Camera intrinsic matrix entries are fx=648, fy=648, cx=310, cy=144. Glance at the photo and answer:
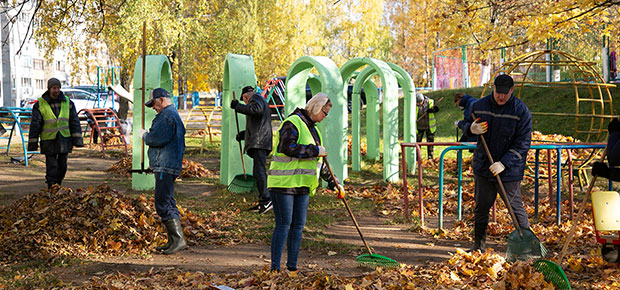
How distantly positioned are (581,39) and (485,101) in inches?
1178

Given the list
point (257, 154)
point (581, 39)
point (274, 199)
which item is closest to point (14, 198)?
point (257, 154)

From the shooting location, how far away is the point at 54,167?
908 cm

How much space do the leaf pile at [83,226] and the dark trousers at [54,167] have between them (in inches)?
42.7

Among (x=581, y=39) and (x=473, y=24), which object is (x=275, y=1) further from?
(x=473, y=24)

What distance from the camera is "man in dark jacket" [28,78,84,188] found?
8.96 m

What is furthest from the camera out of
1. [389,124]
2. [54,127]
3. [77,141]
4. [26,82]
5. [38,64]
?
[38,64]

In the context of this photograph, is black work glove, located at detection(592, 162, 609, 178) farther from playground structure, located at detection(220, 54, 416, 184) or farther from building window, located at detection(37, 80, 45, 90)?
building window, located at detection(37, 80, 45, 90)

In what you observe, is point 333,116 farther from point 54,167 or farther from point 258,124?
point 54,167

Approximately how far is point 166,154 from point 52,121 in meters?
3.20

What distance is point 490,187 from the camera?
20.1 feet

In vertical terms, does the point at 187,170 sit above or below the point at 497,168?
below

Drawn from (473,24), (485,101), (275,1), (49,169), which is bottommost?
(49,169)

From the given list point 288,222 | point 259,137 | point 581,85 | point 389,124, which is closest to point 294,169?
point 288,222

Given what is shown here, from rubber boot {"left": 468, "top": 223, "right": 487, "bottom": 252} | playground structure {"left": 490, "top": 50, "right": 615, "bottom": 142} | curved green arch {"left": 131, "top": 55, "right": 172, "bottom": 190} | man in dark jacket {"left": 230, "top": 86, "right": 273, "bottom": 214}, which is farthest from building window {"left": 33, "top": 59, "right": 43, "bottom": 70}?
rubber boot {"left": 468, "top": 223, "right": 487, "bottom": 252}
